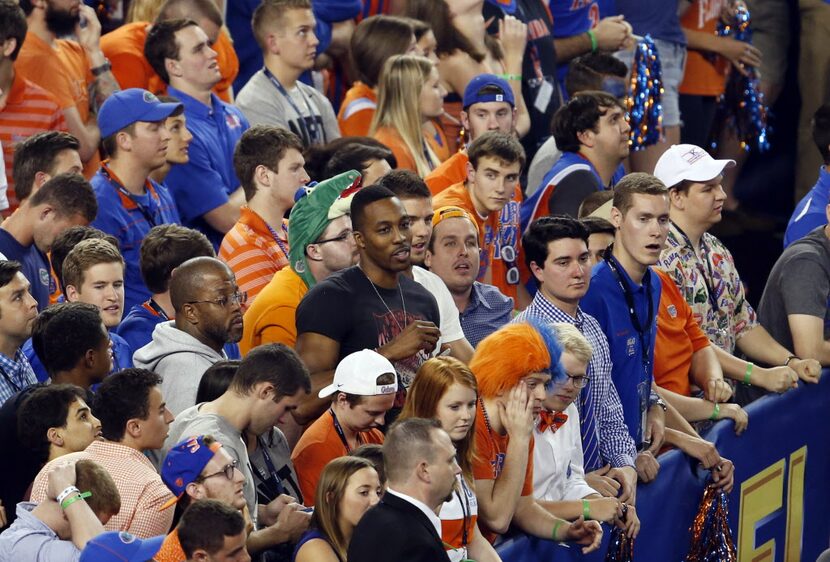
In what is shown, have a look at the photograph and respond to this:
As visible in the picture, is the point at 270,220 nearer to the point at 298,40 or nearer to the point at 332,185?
the point at 332,185

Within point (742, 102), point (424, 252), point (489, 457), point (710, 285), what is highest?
point (424, 252)

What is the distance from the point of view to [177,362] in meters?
6.08

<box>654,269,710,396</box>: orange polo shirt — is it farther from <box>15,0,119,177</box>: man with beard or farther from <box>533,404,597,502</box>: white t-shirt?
<box>15,0,119,177</box>: man with beard

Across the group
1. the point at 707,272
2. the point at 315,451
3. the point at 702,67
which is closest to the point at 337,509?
the point at 315,451

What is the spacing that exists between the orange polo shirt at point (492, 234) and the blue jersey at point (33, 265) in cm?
219

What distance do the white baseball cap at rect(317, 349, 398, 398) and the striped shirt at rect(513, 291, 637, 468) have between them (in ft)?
3.75

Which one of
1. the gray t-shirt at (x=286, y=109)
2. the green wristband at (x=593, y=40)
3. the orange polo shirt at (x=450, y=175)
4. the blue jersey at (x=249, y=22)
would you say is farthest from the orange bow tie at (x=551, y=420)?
the green wristband at (x=593, y=40)

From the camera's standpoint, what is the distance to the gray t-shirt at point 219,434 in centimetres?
547

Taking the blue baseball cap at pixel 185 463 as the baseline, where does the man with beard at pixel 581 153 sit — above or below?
below

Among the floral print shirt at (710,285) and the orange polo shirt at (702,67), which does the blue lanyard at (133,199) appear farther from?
the orange polo shirt at (702,67)

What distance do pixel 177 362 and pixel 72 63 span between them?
10.6 ft

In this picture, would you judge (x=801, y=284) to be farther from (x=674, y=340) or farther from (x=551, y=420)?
(x=551, y=420)

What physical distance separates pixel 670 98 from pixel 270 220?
5.11 metres

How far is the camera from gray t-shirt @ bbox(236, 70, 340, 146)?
30.4ft
